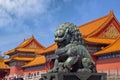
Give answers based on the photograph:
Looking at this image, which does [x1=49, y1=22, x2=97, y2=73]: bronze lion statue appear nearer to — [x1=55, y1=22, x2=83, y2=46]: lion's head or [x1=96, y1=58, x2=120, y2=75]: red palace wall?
[x1=55, y1=22, x2=83, y2=46]: lion's head

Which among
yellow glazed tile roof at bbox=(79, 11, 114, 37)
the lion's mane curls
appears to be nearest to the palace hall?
yellow glazed tile roof at bbox=(79, 11, 114, 37)

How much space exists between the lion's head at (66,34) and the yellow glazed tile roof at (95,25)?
19.5m

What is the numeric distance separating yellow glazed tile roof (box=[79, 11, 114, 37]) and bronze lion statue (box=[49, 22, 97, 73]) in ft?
64.2

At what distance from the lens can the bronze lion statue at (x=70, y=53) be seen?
26.9 feet

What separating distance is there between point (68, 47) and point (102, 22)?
2219 centimetres

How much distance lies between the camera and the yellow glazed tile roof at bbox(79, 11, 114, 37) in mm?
28756

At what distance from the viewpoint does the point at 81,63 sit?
8406 millimetres

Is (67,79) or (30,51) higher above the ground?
(30,51)

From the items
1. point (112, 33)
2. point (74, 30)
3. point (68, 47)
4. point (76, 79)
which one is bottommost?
point (76, 79)

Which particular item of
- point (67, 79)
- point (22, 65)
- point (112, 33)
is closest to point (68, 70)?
point (67, 79)

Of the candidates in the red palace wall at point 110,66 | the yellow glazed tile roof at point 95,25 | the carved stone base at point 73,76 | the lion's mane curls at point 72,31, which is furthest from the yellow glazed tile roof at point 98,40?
the carved stone base at point 73,76

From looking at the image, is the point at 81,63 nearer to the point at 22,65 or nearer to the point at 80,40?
the point at 80,40

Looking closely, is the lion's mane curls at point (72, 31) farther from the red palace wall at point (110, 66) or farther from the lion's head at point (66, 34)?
the red palace wall at point (110, 66)

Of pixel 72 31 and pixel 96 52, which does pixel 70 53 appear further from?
pixel 96 52
